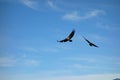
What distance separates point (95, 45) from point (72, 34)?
489 cm

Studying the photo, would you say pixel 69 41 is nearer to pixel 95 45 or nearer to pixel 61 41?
pixel 61 41

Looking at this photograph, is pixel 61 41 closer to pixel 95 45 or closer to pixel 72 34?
pixel 72 34

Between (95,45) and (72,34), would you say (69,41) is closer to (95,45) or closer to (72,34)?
(72,34)

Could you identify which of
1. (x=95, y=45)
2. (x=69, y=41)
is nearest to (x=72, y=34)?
(x=69, y=41)

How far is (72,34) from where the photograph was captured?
34625mm

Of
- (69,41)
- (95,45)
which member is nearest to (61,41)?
(69,41)

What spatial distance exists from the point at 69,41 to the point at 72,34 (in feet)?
4.47

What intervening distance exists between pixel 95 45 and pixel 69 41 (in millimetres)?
5276

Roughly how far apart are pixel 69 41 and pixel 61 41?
1.54 meters

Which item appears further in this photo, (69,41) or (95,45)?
(95,45)

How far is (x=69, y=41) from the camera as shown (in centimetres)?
3409
